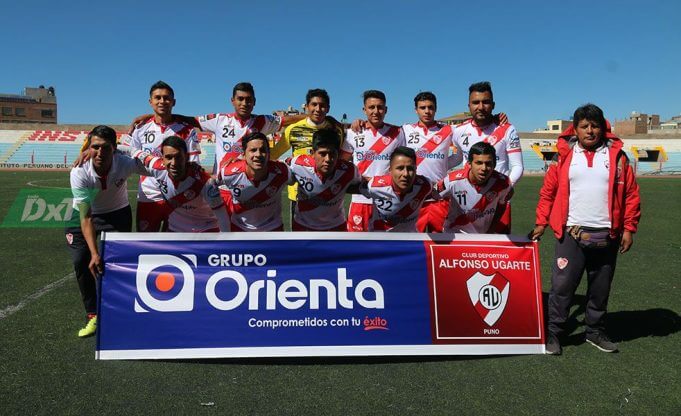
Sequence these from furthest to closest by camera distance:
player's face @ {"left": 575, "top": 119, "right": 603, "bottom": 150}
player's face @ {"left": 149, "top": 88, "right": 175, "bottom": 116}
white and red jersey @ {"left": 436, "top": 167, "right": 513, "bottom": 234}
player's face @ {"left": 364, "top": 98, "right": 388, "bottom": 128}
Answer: player's face @ {"left": 364, "top": 98, "right": 388, "bottom": 128} < player's face @ {"left": 149, "top": 88, "right": 175, "bottom": 116} < white and red jersey @ {"left": 436, "top": 167, "right": 513, "bottom": 234} < player's face @ {"left": 575, "top": 119, "right": 603, "bottom": 150}

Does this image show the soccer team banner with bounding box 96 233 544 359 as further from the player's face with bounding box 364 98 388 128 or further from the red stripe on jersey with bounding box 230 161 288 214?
the player's face with bounding box 364 98 388 128

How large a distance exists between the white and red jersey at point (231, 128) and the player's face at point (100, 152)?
4.38 feet

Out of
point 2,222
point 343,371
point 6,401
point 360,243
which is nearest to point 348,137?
point 360,243

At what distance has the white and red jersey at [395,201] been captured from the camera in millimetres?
4313

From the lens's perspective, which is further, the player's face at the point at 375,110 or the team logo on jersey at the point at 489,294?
the player's face at the point at 375,110

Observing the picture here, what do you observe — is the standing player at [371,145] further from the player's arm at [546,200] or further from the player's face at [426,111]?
the player's arm at [546,200]

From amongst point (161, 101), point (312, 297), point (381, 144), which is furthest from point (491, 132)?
point (161, 101)

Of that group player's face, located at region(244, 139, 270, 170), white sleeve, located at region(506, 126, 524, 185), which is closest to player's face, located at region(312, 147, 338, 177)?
player's face, located at region(244, 139, 270, 170)

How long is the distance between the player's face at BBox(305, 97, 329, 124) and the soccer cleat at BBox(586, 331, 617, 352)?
3377mm

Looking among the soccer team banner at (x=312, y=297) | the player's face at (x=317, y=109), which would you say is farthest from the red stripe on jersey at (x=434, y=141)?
the soccer team banner at (x=312, y=297)

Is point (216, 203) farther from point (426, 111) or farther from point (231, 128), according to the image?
point (426, 111)

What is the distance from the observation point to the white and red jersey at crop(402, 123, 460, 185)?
539cm

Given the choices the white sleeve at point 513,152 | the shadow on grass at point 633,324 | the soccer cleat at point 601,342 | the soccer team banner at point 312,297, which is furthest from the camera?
the white sleeve at point 513,152

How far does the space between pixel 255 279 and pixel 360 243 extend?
0.88 metres
